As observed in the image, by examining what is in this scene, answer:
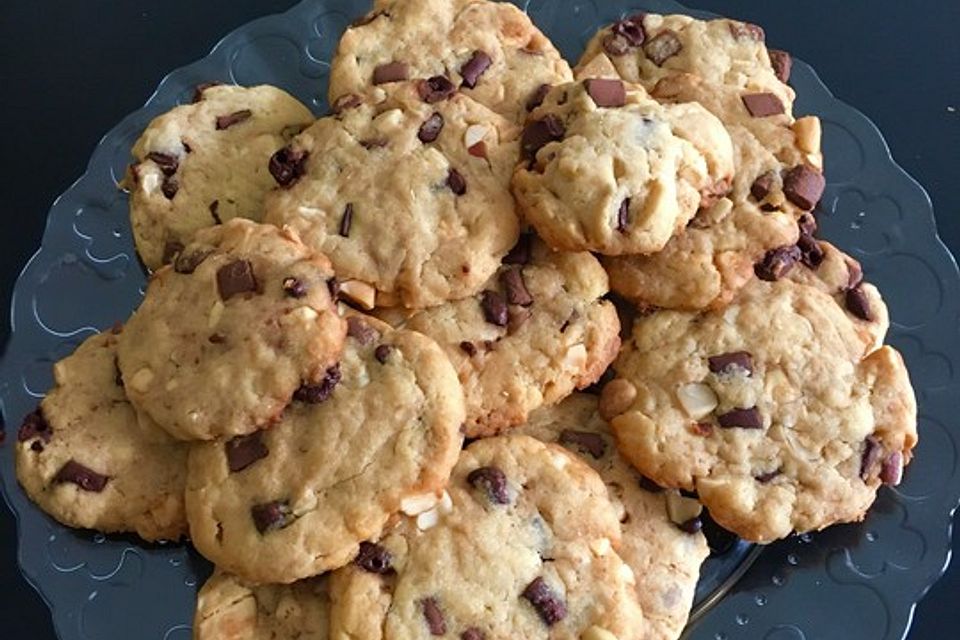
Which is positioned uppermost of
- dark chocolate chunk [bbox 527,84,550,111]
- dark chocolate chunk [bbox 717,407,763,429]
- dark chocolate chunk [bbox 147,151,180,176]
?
dark chocolate chunk [bbox 527,84,550,111]

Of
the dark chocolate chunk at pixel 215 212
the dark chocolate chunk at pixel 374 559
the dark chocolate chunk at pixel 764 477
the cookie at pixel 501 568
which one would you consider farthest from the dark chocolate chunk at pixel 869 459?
the dark chocolate chunk at pixel 215 212

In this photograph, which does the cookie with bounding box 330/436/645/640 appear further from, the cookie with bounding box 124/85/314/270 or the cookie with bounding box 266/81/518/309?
the cookie with bounding box 124/85/314/270

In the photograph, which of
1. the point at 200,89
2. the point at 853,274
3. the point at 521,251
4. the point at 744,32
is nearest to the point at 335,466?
the point at 521,251

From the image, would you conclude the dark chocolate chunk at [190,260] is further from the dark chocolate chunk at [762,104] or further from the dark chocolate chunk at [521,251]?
the dark chocolate chunk at [762,104]

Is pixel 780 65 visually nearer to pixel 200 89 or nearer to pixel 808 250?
pixel 808 250

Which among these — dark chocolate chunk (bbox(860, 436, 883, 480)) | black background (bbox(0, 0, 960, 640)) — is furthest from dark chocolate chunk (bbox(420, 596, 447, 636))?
black background (bbox(0, 0, 960, 640))

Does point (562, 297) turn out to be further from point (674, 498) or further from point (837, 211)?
point (837, 211)

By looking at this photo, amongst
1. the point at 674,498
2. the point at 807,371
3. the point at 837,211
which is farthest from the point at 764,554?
the point at 837,211
